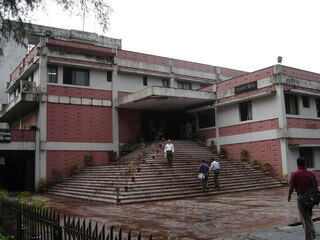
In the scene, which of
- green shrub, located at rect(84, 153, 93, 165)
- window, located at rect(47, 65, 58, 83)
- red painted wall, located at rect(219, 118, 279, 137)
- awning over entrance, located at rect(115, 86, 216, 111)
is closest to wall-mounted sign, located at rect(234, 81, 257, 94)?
awning over entrance, located at rect(115, 86, 216, 111)

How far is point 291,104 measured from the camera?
20797mm

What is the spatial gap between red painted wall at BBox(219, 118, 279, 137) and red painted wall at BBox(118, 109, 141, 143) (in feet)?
19.9

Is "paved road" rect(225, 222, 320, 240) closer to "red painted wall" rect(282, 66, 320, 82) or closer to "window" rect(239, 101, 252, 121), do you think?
"red painted wall" rect(282, 66, 320, 82)

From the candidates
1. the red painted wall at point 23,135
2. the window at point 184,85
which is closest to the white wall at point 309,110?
the window at point 184,85

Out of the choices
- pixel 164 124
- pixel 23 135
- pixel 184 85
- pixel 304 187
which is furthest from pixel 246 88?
pixel 304 187

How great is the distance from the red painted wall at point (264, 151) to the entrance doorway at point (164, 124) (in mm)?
4790

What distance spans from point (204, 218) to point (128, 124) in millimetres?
15223

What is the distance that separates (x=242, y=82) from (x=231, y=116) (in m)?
2.42

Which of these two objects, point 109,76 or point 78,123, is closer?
point 78,123

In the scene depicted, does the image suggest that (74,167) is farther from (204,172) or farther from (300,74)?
(300,74)

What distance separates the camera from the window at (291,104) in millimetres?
20547

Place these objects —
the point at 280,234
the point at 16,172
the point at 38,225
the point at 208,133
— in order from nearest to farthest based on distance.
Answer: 1. the point at 38,225
2. the point at 280,234
3. the point at 16,172
4. the point at 208,133

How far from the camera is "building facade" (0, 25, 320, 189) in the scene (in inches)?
792

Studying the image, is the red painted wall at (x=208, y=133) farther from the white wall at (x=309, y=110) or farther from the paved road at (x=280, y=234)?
the paved road at (x=280, y=234)
